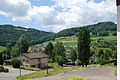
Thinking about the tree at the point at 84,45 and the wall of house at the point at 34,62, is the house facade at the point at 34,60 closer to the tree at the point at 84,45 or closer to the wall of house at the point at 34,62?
the wall of house at the point at 34,62

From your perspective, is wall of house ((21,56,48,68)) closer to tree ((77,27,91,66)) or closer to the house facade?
the house facade

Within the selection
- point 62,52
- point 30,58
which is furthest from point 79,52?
point 62,52

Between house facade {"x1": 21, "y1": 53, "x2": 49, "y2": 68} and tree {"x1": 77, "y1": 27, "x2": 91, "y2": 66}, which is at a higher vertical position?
tree {"x1": 77, "y1": 27, "x2": 91, "y2": 66}

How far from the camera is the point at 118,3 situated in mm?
5938

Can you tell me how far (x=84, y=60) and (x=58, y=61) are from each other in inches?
1008

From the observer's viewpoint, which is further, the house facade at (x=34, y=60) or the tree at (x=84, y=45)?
the house facade at (x=34, y=60)

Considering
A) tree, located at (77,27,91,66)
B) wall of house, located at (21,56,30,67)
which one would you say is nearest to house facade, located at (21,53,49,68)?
wall of house, located at (21,56,30,67)

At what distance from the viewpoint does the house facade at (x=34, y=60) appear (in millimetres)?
58250

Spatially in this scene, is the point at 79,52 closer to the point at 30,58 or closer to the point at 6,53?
the point at 30,58

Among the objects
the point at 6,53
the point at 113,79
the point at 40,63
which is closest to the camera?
the point at 113,79

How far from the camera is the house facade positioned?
191 feet

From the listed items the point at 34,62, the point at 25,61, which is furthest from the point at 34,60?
the point at 25,61

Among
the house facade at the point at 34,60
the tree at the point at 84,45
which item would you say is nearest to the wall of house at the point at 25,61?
the house facade at the point at 34,60

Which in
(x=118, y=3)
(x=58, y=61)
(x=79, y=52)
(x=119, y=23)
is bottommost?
(x=58, y=61)
